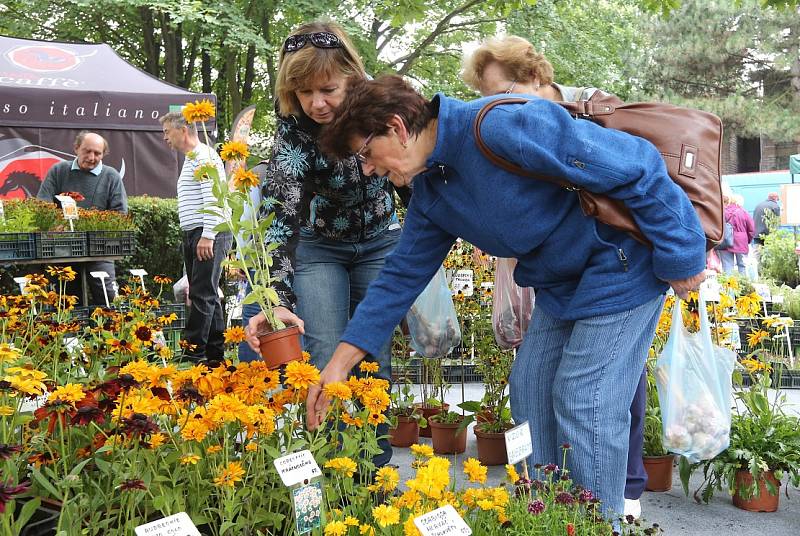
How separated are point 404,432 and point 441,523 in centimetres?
282

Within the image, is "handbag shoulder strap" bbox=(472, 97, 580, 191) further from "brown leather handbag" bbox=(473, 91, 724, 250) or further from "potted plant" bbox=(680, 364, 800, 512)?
"potted plant" bbox=(680, 364, 800, 512)

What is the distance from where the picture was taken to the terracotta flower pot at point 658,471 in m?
3.55

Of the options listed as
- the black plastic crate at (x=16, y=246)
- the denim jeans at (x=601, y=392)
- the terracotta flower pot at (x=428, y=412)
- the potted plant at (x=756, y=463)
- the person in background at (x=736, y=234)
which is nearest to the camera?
the denim jeans at (x=601, y=392)

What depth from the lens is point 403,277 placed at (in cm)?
234

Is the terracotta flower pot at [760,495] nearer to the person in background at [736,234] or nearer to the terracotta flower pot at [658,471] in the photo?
the terracotta flower pot at [658,471]

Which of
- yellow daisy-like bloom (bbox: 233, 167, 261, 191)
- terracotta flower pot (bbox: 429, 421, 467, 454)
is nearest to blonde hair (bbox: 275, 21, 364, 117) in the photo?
yellow daisy-like bloom (bbox: 233, 167, 261, 191)

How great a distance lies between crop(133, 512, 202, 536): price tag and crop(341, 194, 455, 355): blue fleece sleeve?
0.91m

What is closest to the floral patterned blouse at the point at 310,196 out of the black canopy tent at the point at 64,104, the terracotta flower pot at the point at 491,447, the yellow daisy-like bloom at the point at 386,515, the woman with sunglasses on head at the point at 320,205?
the woman with sunglasses on head at the point at 320,205

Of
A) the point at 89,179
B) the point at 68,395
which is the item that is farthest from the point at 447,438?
the point at 89,179

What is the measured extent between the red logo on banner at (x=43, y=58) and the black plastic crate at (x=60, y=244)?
453 cm

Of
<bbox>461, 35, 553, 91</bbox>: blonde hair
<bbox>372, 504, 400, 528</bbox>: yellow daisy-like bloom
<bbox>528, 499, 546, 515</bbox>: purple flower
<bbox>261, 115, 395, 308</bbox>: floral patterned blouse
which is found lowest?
<bbox>528, 499, 546, 515</bbox>: purple flower

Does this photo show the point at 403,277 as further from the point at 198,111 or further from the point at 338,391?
the point at 198,111

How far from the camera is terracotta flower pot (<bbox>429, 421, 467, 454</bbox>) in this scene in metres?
4.17

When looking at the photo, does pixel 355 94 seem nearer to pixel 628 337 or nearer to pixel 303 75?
pixel 303 75
